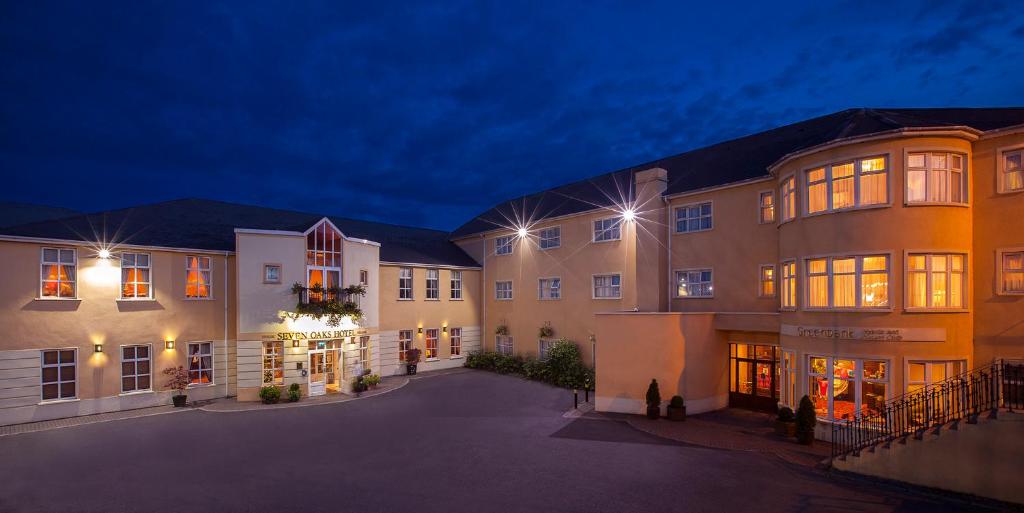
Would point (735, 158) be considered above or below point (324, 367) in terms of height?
above

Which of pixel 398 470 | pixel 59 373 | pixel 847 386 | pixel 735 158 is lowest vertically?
pixel 398 470

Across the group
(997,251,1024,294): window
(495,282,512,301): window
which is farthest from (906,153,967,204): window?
(495,282,512,301): window

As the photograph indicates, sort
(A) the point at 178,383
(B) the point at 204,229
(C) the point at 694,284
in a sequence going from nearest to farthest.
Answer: (A) the point at 178,383 → (C) the point at 694,284 → (B) the point at 204,229

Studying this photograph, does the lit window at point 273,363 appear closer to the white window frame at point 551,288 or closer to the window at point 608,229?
the white window frame at point 551,288

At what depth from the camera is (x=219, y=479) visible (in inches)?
516

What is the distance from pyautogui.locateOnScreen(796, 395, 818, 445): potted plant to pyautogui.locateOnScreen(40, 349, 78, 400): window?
85.1 feet

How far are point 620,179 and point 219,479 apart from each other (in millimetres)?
23217

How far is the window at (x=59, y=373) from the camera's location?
19.7 metres

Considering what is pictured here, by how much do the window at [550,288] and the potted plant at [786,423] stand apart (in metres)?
14.0

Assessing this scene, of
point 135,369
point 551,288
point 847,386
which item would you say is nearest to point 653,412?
point 847,386

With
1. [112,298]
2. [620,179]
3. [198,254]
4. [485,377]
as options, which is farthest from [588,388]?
[112,298]

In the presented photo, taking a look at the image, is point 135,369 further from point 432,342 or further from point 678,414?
point 678,414

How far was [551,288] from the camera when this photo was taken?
97.7 ft

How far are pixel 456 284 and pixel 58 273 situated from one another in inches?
761
